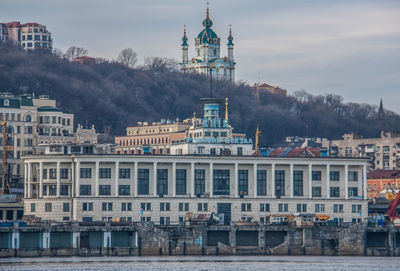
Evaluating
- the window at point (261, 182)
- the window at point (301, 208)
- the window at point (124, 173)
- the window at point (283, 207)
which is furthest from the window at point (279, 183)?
the window at point (124, 173)

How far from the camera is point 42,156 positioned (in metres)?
168

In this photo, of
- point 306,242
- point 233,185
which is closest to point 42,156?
point 233,185

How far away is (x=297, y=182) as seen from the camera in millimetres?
171250

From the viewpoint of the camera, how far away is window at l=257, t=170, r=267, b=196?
558ft

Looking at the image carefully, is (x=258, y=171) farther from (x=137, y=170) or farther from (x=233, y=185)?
(x=137, y=170)

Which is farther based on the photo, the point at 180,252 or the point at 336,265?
the point at 180,252

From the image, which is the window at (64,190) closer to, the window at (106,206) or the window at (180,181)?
the window at (106,206)

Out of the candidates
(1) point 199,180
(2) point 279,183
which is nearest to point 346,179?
(2) point 279,183

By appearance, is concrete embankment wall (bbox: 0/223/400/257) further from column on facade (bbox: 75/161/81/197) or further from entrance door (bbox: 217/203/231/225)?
entrance door (bbox: 217/203/231/225)

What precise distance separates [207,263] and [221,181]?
36.2m

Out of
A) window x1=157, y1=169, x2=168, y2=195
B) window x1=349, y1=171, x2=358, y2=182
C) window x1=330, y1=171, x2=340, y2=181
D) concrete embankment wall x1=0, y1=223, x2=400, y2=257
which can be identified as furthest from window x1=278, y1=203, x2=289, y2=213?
concrete embankment wall x1=0, y1=223, x2=400, y2=257

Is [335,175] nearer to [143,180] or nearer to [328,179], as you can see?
[328,179]

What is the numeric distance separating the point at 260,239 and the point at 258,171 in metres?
23.0

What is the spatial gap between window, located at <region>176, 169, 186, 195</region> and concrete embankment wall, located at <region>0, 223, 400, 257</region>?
19.9 meters
